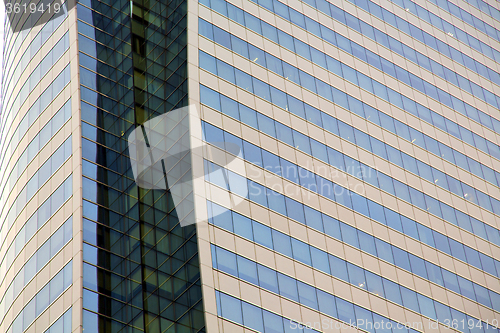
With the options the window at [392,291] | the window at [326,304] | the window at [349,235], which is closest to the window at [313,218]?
the window at [349,235]

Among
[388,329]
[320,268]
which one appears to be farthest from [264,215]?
[388,329]

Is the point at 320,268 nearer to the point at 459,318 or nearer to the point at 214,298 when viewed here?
the point at 214,298

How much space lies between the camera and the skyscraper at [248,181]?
44562 mm

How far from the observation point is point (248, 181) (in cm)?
4634

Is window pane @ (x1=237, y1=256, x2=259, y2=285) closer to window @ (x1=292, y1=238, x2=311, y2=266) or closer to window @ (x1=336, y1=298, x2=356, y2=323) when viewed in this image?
window @ (x1=292, y1=238, x2=311, y2=266)

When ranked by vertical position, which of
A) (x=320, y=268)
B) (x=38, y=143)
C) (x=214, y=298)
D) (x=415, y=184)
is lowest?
(x=214, y=298)

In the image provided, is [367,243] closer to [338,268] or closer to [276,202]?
[338,268]

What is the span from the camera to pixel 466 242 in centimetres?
5825

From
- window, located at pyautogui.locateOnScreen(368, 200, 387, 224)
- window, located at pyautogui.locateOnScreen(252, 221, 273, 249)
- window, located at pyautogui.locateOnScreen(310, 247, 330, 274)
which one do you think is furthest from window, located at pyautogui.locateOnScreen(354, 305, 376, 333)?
window, located at pyautogui.locateOnScreen(368, 200, 387, 224)

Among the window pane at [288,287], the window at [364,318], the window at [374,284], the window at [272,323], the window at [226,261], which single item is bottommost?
the window at [272,323]

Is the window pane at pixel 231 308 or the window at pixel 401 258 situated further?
the window at pixel 401 258

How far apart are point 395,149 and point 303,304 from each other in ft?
63.7

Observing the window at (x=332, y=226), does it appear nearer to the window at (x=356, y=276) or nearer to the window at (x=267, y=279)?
the window at (x=356, y=276)

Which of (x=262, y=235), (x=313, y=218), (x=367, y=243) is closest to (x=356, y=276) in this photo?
(x=367, y=243)
